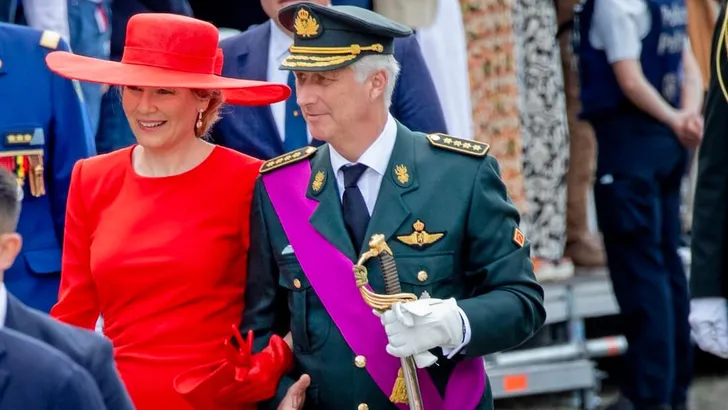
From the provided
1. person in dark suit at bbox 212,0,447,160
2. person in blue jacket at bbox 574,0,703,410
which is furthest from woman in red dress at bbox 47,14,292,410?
person in blue jacket at bbox 574,0,703,410

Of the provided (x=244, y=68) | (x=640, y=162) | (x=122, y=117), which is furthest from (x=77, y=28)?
(x=640, y=162)

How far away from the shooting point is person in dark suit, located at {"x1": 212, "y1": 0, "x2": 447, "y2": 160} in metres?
5.24

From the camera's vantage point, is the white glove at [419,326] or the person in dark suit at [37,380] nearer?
the person in dark suit at [37,380]

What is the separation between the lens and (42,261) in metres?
4.72

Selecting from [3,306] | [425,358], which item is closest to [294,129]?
[425,358]

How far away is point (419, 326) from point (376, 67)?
721mm

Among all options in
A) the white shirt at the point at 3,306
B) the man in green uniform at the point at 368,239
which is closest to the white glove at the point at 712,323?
the man in green uniform at the point at 368,239

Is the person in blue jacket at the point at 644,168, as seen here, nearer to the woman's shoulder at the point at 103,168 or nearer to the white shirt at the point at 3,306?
the woman's shoulder at the point at 103,168

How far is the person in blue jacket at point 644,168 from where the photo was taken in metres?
7.23

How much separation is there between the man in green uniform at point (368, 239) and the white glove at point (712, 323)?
2.36 ft

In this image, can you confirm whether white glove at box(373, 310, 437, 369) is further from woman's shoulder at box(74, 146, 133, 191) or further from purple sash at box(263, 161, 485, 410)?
woman's shoulder at box(74, 146, 133, 191)

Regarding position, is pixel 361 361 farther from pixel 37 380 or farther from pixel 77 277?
pixel 37 380

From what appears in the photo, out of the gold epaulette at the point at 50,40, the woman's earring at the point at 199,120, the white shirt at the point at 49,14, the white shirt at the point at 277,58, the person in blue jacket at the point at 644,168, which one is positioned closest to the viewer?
the woman's earring at the point at 199,120

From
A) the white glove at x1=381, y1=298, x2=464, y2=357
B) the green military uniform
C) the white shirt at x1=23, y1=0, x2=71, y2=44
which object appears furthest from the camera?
the white shirt at x1=23, y1=0, x2=71, y2=44
